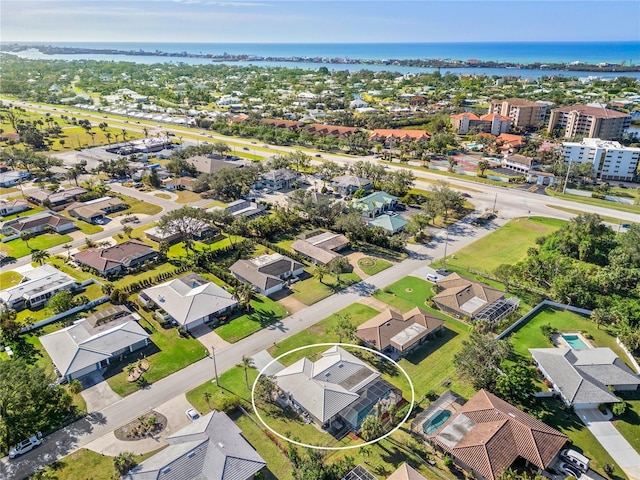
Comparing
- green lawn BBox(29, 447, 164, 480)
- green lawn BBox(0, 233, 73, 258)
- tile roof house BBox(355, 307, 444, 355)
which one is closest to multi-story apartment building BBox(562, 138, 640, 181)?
tile roof house BBox(355, 307, 444, 355)

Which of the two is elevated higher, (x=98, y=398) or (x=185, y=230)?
(x=185, y=230)

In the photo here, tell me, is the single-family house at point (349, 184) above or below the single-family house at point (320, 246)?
above

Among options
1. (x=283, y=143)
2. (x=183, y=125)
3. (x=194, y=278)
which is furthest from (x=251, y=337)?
(x=183, y=125)

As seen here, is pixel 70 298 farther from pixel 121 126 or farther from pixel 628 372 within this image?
pixel 121 126

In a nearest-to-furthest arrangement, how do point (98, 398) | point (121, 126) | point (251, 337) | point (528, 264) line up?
point (98, 398) < point (251, 337) < point (528, 264) < point (121, 126)

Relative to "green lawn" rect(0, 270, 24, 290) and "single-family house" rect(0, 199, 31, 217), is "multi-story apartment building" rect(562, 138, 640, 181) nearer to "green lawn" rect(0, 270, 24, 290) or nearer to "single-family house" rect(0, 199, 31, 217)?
"green lawn" rect(0, 270, 24, 290)

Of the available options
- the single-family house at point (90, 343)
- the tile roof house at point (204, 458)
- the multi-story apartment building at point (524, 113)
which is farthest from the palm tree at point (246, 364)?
the multi-story apartment building at point (524, 113)

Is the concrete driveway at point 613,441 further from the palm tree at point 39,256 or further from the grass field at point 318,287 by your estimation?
the palm tree at point 39,256
